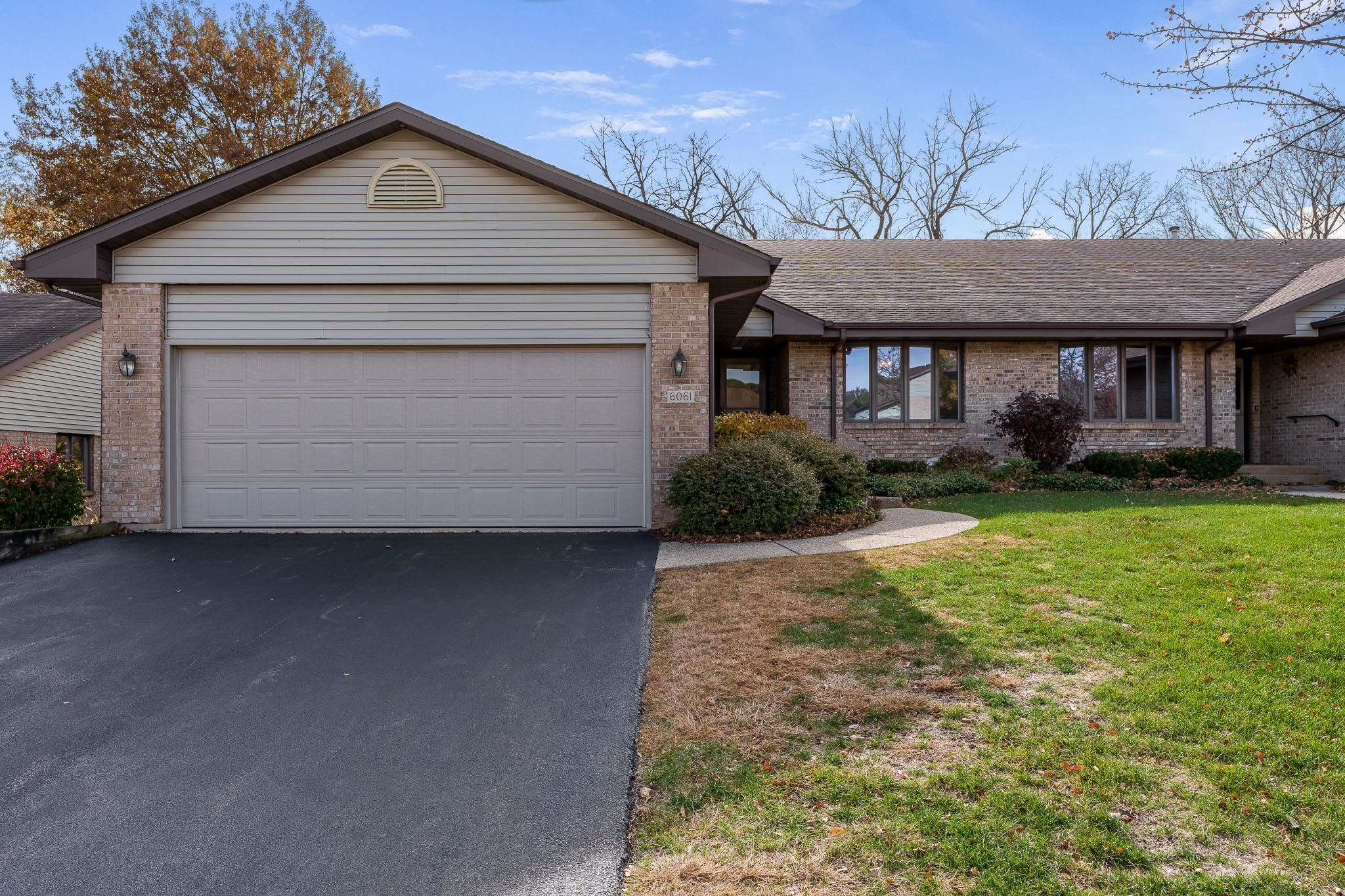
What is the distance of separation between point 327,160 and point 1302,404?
17.9 m

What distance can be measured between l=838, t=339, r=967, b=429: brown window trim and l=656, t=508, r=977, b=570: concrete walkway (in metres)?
5.32

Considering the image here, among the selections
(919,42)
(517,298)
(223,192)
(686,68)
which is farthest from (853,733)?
(686,68)

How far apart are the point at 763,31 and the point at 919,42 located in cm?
367

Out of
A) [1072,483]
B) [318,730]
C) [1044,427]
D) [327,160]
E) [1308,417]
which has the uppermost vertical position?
[327,160]

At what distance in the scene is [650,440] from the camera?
9727mm

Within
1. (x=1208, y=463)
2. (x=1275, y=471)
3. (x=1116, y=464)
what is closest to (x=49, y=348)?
(x=1116, y=464)

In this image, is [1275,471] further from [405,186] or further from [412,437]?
[405,186]

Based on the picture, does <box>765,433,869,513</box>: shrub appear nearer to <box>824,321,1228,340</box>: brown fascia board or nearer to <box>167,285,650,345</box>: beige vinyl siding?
<box>167,285,650,345</box>: beige vinyl siding

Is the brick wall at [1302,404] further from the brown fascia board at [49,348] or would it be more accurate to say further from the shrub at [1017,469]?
the brown fascia board at [49,348]

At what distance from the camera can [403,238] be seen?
31.6 ft

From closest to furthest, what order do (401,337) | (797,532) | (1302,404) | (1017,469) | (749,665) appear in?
1. (749,665)
2. (797,532)
3. (401,337)
4. (1017,469)
5. (1302,404)

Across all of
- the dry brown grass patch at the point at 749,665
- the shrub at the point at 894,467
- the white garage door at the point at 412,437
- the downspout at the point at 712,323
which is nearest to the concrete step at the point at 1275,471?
the shrub at the point at 894,467

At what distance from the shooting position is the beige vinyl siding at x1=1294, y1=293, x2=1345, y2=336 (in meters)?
14.2

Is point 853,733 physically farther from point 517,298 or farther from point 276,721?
point 517,298
